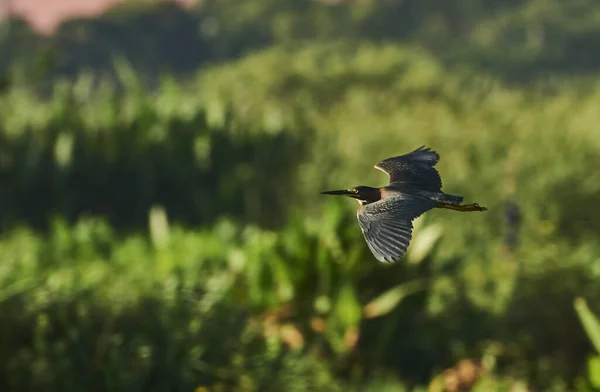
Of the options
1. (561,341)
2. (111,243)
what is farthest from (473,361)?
(111,243)

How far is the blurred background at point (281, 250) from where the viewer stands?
233 inches

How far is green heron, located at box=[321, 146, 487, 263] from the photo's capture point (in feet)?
4.92

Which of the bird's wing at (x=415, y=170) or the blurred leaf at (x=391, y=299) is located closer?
the bird's wing at (x=415, y=170)

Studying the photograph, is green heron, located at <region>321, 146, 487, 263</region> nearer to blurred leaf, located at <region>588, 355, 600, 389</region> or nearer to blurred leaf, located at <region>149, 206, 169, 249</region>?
blurred leaf, located at <region>588, 355, 600, 389</region>

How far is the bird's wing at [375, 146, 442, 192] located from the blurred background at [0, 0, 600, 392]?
3888 mm

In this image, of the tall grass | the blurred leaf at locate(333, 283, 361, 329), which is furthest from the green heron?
the blurred leaf at locate(333, 283, 361, 329)

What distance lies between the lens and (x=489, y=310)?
7.52m

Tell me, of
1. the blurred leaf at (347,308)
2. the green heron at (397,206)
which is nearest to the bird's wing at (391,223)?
the green heron at (397,206)

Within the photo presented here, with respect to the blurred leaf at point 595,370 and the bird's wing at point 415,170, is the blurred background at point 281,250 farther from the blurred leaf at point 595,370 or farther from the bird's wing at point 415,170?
the bird's wing at point 415,170

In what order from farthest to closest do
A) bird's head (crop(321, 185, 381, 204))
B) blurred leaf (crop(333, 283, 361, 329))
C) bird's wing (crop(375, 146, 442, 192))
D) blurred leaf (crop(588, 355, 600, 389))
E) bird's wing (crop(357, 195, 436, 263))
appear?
blurred leaf (crop(333, 283, 361, 329)) → blurred leaf (crop(588, 355, 600, 389)) → bird's wing (crop(375, 146, 442, 192)) → bird's head (crop(321, 185, 381, 204)) → bird's wing (crop(357, 195, 436, 263))

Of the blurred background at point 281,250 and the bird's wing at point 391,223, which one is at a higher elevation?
the blurred background at point 281,250

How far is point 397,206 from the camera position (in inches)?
62.0

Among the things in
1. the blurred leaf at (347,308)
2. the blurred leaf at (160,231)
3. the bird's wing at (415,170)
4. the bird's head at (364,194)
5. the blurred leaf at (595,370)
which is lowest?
the bird's head at (364,194)

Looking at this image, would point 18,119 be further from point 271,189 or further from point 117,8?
point 117,8
